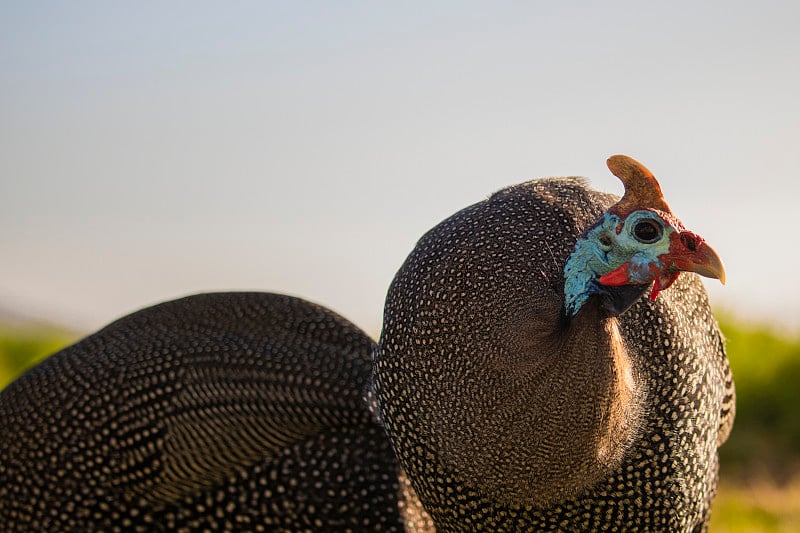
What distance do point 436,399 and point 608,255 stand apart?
0.62 metres

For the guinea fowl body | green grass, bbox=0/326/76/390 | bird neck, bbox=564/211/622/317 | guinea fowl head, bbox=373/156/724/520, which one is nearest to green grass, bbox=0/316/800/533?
green grass, bbox=0/326/76/390

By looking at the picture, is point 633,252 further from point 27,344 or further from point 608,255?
point 27,344

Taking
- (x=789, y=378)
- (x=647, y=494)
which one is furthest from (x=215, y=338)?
(x=789, y=378)

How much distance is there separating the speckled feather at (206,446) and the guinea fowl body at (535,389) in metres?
0.39

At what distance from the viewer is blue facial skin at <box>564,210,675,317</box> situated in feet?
7.71

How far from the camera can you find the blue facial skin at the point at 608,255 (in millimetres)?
2351

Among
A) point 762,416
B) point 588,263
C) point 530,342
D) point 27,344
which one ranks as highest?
point 588,263

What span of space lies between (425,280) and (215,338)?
1.06 meters

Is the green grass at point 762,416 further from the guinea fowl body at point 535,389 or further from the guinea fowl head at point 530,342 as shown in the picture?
the guinea fowl head at point 530,342

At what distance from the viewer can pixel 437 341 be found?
2658 millimetres

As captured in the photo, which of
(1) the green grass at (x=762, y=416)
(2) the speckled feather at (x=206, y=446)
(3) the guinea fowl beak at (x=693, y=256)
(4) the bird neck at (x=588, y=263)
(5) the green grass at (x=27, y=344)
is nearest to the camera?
(3) the guinea fowl beak at (x=693, y=256)

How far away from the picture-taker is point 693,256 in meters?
2.30

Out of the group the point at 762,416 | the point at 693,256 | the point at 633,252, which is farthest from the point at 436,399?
the point at 762,416

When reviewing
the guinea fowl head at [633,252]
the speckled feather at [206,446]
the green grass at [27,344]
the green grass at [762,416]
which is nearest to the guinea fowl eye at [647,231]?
the guinea fowl head at [633,252]
